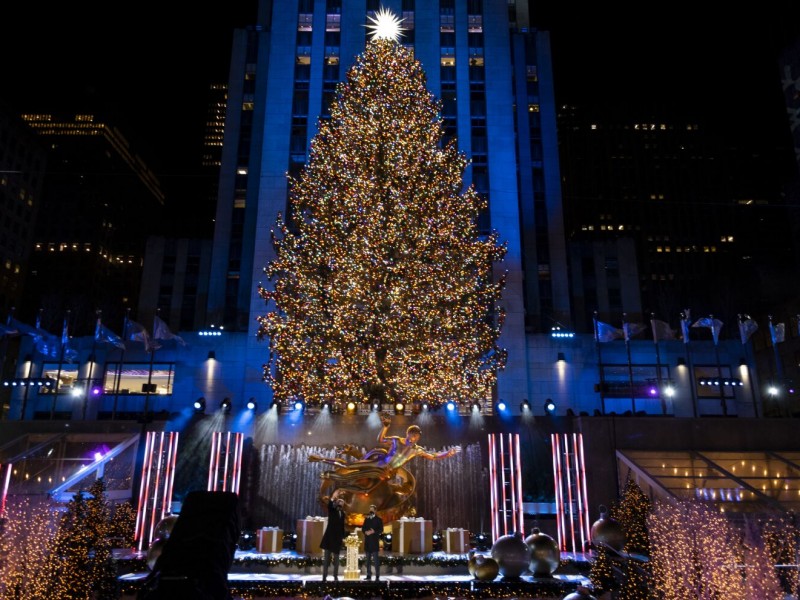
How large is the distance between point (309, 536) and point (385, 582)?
3.94 meters

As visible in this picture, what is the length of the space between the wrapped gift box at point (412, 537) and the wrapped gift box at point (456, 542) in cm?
48

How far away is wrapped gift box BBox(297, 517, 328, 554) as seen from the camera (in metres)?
16.2

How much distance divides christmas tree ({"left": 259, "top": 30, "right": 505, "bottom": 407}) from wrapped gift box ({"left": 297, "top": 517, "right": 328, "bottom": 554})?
22.6 feet

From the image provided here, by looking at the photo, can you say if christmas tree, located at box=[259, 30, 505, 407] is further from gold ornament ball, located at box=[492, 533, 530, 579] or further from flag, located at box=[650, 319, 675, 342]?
gold ornament ball, located at box=[492, 533, 530, 579]

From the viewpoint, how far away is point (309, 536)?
1625 centimetres

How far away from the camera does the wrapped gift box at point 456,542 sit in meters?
16.3

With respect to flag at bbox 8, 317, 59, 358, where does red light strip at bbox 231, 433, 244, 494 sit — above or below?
below

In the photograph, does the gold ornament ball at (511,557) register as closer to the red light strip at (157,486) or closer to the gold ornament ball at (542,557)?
the gold ornament ball at (542,557)

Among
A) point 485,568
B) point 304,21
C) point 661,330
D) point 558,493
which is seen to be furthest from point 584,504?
point 304,21

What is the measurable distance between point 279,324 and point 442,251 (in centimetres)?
679

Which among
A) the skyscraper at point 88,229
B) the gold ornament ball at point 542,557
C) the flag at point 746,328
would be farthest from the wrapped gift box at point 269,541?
the skyscraper at point 88,229

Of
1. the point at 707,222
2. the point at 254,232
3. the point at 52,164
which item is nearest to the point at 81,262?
the point at 52,164

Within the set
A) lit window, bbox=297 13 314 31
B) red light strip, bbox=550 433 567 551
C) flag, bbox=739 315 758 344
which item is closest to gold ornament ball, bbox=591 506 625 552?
red light strip, bbox=550 433 567 551

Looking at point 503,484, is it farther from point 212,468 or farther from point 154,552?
point 154,552
